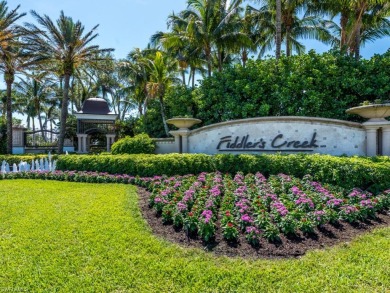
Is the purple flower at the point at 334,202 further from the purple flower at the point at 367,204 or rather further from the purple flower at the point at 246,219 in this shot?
the purple flower at the point at 246,219

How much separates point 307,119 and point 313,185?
433cm

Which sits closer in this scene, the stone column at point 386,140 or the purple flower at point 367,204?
the purple flower at point 367,204

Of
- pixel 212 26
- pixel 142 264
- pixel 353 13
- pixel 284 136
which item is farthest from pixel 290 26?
pixel 142 264

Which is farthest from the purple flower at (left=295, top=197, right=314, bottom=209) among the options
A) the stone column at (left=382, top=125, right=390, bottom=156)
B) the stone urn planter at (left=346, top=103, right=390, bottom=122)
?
the stone column at (left=382, top=125, right=390, bottom=156)

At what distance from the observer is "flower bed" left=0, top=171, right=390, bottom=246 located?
4.66m

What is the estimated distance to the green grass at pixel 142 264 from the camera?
3285 mm

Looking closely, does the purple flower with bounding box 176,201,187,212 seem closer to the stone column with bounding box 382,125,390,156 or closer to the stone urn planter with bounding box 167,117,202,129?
the stone urn planter with bounding box 167,117,202,129

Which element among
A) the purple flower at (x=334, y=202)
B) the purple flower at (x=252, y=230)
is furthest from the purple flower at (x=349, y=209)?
the purple flower at (x=252, y=230)

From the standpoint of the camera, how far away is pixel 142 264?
148 inches

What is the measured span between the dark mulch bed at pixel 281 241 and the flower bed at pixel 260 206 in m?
0.11

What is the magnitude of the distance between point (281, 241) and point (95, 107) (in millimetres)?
23528

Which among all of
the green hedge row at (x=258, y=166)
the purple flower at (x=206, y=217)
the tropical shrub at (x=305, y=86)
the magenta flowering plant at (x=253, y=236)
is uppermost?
the tropical shrub at (x=305, y=86)

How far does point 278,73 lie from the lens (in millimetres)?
13594

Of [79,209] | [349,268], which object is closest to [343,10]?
[349,268]
